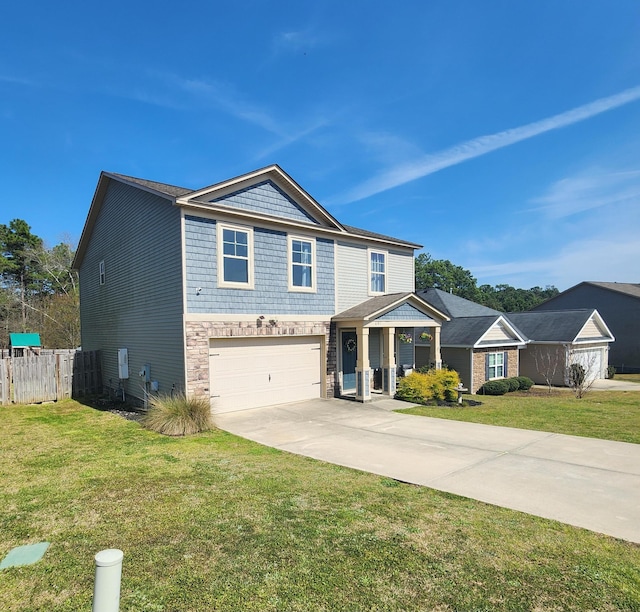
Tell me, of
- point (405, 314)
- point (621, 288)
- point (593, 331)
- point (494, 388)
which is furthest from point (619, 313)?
point (405, 314)

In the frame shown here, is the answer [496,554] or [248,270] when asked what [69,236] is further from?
[496,554]

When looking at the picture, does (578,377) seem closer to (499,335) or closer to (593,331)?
(499,335)

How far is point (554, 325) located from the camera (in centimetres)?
2477

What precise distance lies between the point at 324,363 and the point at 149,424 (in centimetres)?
642

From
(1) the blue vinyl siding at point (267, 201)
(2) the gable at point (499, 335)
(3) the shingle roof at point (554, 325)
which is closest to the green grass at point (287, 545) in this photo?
(1) the blue vinyl siding at point (267, 201)

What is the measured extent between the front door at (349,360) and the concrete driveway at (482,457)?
3467 mm

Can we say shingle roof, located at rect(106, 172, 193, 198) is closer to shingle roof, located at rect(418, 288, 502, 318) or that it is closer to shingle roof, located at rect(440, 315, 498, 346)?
shingle roof, located at rect(440, 315, 498, 346)

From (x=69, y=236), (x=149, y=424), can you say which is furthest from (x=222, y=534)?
(x=69, y=236)

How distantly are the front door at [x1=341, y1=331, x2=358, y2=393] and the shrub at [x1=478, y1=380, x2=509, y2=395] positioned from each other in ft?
26.2

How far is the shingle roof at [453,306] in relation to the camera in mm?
24000

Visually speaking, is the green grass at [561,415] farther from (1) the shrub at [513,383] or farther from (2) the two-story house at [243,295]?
(1) the shrub at [513,383]

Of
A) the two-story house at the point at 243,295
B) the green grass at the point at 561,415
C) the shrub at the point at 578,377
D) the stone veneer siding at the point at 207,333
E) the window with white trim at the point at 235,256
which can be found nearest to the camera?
the green grass at the point at 561,415

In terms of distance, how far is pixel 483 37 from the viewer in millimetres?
11062

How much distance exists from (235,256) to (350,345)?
19.7 ft
